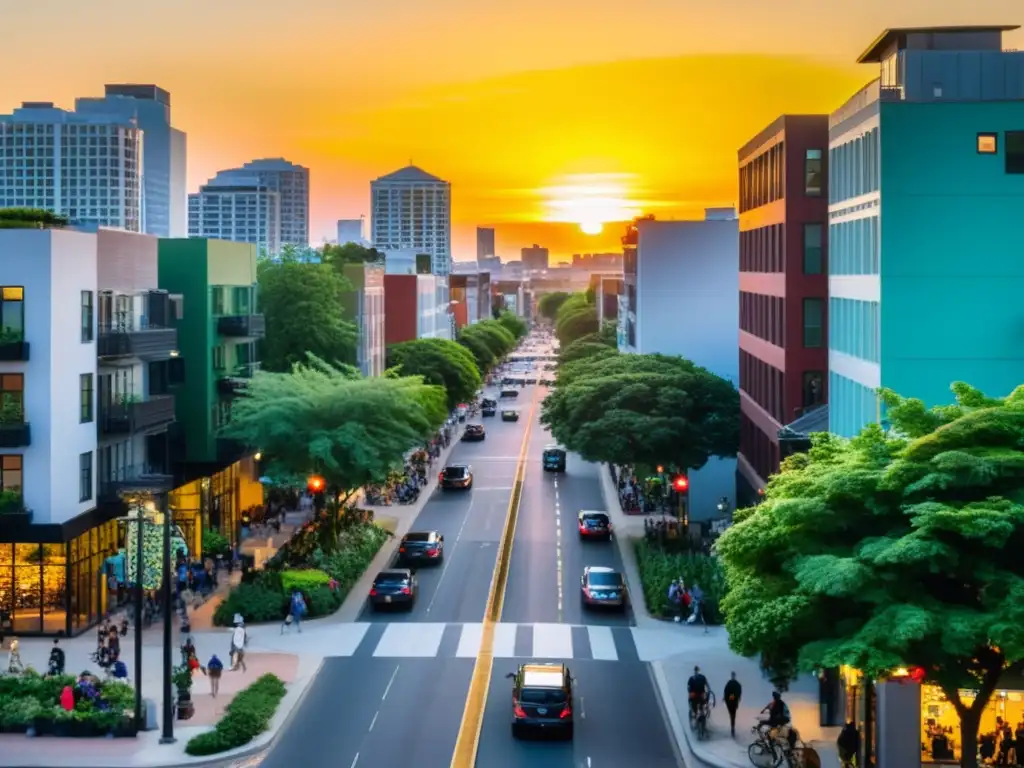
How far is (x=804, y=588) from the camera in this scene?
83.9 feet

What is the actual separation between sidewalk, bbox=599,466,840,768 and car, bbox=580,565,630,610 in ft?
2.72

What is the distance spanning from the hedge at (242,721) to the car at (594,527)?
1071 inches

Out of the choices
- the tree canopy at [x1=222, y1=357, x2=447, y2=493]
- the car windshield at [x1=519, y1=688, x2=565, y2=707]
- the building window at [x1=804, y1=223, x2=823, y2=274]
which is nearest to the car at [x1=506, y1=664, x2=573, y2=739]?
the car windshield at [x1=519, y1=688, x2=565, y2=707]

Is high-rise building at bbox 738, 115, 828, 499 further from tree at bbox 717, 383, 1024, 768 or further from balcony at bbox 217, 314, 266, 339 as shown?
tree at bbox 717, 383, 1024, 768

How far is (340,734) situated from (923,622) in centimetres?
1537

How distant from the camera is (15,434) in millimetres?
44781

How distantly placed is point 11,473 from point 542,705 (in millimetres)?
19932

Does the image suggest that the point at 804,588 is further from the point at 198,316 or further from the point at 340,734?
the point at 198,316

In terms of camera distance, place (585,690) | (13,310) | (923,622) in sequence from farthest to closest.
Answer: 1. (13,310)
2. (585,690)
3. (923,622)

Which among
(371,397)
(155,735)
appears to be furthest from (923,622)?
(371,397)

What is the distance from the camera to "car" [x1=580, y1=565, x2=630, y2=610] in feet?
160

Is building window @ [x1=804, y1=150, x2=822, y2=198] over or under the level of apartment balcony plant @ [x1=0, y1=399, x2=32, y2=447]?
over

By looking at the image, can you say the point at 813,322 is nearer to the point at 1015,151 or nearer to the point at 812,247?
the point at 812,247

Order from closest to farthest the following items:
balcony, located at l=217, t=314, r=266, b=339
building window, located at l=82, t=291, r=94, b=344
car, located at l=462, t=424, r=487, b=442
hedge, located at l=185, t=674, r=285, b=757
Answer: hedge, located at l=185, t=674, r=285, b=757
building window, located at l=82, t=291, r=94, b=344
balcony, located at l=217, t=314, r=266, b=339
car, located at l=462, t=424, r=487, b=442
